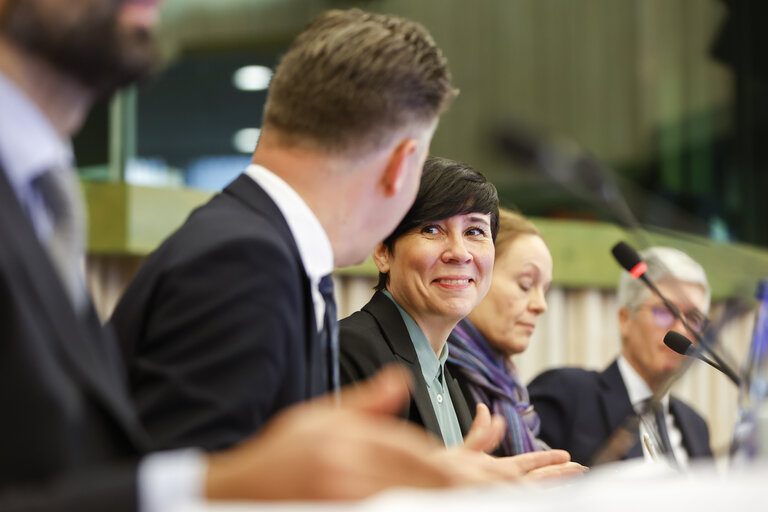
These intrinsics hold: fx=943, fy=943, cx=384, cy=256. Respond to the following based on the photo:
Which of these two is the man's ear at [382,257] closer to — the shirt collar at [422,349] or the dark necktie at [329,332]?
the shirt collar at [422,349]

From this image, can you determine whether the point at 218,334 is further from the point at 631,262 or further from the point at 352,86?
the point at 631,262

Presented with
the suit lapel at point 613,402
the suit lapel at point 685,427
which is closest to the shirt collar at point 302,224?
the suit lapel at point 613,402

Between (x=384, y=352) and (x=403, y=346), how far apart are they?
0.08 meters

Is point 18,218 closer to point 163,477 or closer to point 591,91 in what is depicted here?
point 163,477

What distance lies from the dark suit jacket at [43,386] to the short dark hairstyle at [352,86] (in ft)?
1.61

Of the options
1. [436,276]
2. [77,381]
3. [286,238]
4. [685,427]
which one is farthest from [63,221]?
[685,427]

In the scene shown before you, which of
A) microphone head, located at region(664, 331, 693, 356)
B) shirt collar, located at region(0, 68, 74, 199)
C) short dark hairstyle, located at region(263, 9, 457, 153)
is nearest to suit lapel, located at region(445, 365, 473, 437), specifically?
microphone head, located at region(664, 331, 693, 356)

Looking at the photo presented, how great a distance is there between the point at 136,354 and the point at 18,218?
0.31 m

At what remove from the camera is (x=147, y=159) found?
3750 mm

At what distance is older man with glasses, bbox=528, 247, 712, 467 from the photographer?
2750 mm

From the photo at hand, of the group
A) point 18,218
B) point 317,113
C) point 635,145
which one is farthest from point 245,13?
point 18,218

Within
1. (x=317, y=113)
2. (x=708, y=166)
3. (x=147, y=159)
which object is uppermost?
(x=317, y=113)

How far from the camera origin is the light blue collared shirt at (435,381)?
189 centimetres

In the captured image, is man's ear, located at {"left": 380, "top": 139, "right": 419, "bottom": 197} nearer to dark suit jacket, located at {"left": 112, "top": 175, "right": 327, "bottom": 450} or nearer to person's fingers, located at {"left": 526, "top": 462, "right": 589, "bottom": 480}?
dark suit jacket, located at {"left": 112, "top": 175, "right": 327, "bottom": 450}
